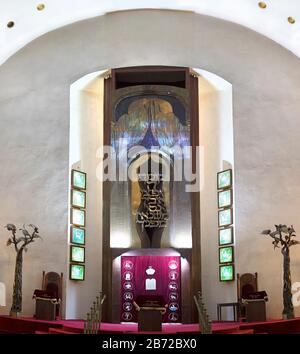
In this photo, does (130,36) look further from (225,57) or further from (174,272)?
(174,272)

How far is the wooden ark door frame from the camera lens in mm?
14805

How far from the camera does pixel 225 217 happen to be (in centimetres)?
1514

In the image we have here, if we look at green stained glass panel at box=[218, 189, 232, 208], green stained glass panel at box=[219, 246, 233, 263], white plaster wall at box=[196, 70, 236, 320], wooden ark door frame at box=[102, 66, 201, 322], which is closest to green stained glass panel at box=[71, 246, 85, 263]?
wooden ark door frame at box=[102, 66, 201, 322]

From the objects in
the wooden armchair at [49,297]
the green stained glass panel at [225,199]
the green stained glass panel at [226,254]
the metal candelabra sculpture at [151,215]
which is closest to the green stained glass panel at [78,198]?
the metal candelabra sculpture at [151,215]

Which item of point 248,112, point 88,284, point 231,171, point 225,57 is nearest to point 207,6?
point 225,57

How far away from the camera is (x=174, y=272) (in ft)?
49.5

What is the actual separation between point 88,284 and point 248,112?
5.65 meters

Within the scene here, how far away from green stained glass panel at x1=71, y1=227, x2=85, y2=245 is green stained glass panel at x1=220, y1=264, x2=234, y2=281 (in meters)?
3.37

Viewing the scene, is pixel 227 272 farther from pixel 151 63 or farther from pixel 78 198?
pixel 151 63

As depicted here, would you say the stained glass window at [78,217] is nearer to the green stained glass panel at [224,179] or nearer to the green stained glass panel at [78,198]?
the green stained glass panel at [78,198]

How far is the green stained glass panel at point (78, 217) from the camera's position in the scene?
14992mm

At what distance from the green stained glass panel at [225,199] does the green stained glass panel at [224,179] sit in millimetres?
164

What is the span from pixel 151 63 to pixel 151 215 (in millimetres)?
3777

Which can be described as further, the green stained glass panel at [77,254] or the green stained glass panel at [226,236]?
the green stained glass panel at [226,236]
